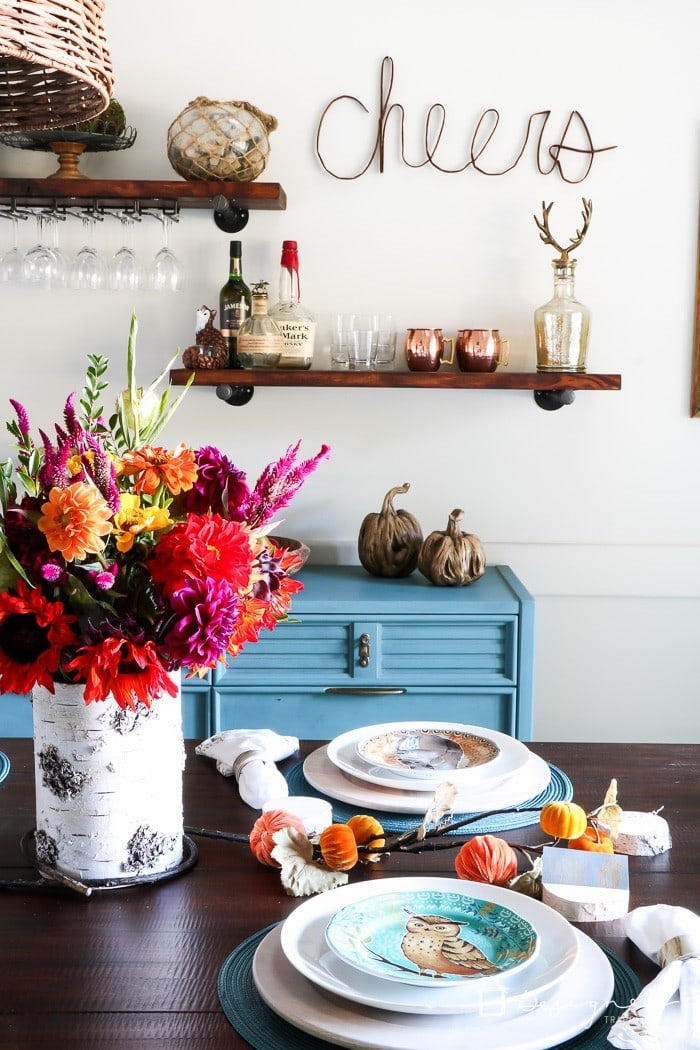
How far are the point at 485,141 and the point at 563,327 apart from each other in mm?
564

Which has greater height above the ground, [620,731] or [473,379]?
[473,379]

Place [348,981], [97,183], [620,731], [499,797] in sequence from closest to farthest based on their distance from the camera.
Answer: [348,981], [499,797], [97,183], [620,731]

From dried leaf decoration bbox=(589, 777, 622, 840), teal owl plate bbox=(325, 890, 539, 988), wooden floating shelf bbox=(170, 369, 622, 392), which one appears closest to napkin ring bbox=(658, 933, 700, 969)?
teal owl plate bbox=(325, 890, 539, 988)

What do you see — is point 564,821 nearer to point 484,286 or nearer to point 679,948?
point 679,948

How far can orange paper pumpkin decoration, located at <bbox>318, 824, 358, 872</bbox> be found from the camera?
1127 mm

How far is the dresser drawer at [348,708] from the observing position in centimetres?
264

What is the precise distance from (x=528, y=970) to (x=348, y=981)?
15 cm

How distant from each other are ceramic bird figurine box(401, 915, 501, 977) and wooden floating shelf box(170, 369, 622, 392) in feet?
6.19

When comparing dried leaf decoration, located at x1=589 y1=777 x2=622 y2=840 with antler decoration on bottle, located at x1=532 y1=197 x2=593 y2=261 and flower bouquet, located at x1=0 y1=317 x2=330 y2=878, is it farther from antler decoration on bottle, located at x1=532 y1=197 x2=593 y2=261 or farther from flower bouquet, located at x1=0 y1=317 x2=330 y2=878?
antler decoration on bottle, located at x1=532 y1=197 x2=593 y2=261

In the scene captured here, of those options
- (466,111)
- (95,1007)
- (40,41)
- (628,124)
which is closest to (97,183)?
(466,111)

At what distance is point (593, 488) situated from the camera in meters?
3.07

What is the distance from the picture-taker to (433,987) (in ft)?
2.95

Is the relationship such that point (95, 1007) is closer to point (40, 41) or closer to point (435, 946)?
point (435, 946)

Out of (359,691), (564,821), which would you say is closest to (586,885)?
(564,821)
